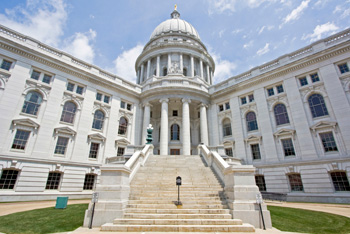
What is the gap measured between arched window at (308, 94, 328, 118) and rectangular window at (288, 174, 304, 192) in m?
7.85

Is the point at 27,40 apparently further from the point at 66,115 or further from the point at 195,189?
the point at 195,189

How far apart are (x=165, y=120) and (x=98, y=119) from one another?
10190 millimetres

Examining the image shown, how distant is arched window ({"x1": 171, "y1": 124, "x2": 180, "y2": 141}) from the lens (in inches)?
1299

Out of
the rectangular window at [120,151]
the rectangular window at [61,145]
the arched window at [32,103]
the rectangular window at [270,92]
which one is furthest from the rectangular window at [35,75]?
the rectangular window at [270,92]

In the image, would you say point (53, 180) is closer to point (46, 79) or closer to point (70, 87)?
point (70, 87)

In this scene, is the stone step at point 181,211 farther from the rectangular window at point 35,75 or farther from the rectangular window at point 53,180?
the rectangular window at point 35,75

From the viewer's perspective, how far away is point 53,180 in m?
21.3

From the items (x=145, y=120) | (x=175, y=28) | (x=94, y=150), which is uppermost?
(x=175, y=28)

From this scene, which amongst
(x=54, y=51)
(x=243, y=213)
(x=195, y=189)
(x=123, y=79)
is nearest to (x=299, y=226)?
(x=243, y=213)

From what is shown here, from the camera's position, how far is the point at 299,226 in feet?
27.9

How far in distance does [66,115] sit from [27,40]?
10.7 m

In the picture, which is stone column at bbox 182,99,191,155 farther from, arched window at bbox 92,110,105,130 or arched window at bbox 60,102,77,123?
arched window at bbox 60,102,77,123

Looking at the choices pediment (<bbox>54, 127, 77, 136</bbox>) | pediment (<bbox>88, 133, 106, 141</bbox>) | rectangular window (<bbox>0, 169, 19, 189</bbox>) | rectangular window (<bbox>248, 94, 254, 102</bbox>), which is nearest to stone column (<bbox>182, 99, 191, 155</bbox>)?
rectangular window (<bbox>248, 94, 254, 102</bbox>)

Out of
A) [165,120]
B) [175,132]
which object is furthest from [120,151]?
[175,132]
